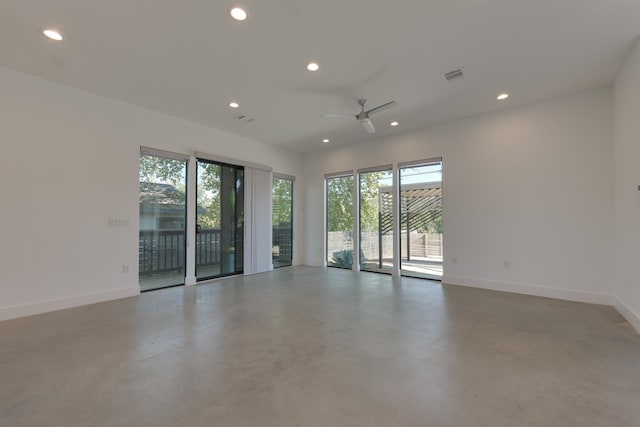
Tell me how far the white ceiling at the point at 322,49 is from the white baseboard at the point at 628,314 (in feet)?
9.55

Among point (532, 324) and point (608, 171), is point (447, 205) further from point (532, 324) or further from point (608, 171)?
point (532, 324)

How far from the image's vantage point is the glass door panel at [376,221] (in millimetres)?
6141

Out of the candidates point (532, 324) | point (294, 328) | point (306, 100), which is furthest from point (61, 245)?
point (532, 324)

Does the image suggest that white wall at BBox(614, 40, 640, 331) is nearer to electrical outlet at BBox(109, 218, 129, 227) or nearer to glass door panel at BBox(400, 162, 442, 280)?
glass door panel at BBox(400, 162, 442, 280)

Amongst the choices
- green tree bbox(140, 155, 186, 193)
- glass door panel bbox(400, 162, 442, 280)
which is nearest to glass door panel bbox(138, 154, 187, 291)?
green tree bbox(140, 155, 186, 193)

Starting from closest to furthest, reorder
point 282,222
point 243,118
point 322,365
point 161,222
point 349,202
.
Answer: point 322,365
point 161,222
point 243,118
point 349,202
point 282,222

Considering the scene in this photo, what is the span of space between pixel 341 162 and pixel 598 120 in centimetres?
450

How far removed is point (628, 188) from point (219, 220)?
6255 mm

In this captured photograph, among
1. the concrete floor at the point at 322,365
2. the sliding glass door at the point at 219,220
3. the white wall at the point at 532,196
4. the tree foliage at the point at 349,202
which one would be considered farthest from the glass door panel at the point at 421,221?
the sliding glass door at the point at 219,220

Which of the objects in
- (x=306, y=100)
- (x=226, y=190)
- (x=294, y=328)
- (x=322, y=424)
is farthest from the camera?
(x=226, y=190)

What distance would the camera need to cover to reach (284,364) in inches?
88.6

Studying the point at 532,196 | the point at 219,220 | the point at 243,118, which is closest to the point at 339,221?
the point at 219,220

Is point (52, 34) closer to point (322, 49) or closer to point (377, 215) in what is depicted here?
point (322, 49)

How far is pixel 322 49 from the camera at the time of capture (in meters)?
2.95
